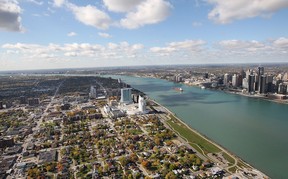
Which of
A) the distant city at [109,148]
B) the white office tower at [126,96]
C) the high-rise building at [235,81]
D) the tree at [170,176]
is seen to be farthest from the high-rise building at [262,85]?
the tree at [170,176]

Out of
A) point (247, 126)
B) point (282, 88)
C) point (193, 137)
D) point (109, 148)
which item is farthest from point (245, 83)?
point (109, 148)

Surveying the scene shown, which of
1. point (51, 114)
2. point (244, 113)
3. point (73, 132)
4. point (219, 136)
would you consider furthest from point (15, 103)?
point (244, 113)

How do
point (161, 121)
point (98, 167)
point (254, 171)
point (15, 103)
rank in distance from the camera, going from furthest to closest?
point (15, 103) → point (161, 121) → point (98, 167) → point (254, 171)

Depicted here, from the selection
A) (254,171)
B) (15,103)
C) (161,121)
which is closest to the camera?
(254,171)

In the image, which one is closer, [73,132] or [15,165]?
[15,165]

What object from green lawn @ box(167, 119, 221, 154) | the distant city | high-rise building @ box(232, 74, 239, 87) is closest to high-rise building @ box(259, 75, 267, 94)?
high-rise building @ box(232, 74, 239, 87)

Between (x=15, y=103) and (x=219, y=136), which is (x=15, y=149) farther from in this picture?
(x=15, y=103)

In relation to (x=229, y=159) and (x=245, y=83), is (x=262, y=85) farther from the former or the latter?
(x=229, y=159)

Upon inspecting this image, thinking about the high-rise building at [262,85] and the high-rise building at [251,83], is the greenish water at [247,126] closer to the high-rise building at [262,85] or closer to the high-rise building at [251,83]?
the high-rise building at [262,85]
